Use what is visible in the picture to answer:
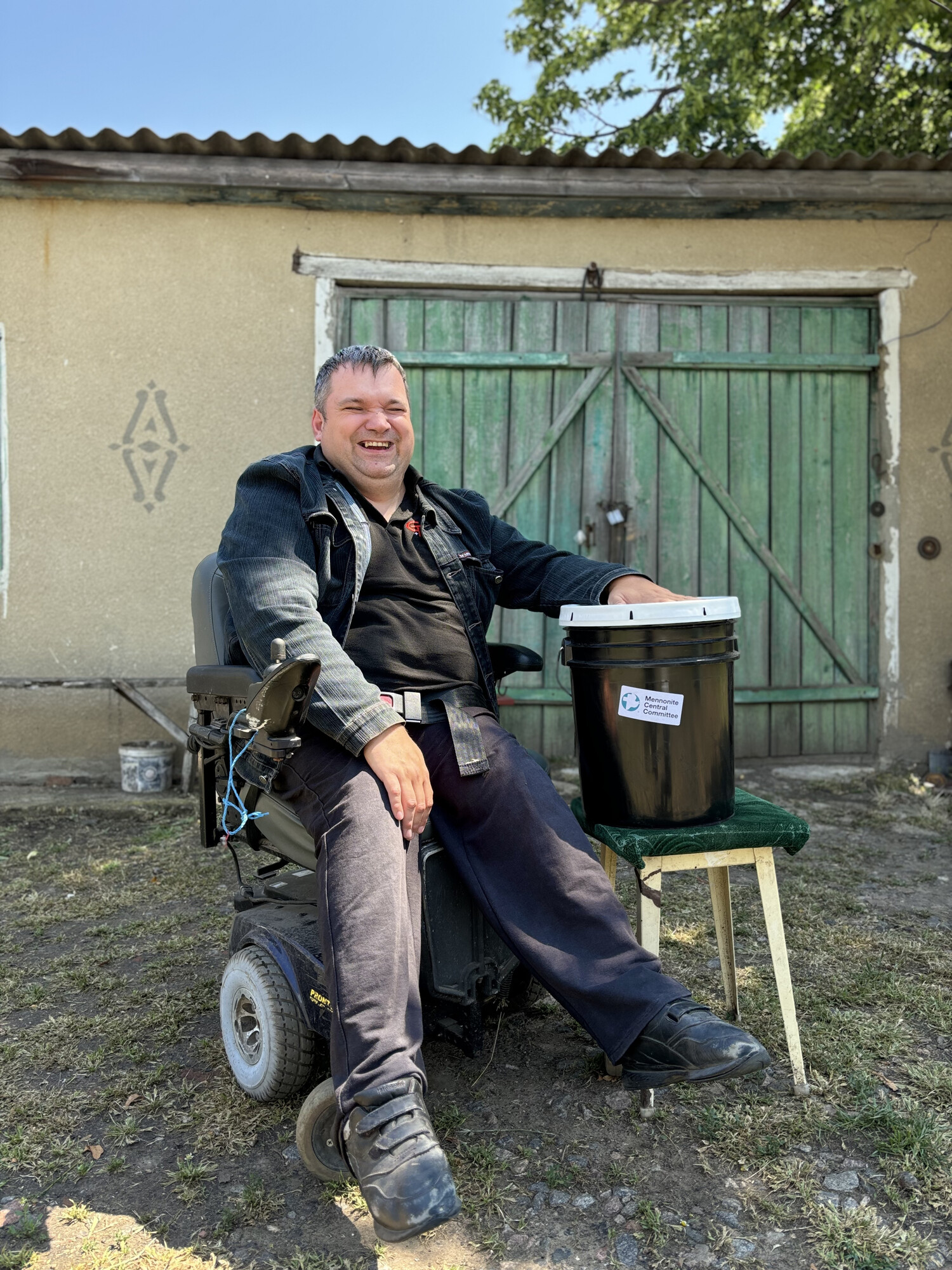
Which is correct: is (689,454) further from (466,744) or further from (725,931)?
(466,744)

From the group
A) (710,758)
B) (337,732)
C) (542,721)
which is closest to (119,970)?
(337,732)

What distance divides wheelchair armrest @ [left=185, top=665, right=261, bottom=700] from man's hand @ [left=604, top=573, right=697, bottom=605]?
2.82 ft

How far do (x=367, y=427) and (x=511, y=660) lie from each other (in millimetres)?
646

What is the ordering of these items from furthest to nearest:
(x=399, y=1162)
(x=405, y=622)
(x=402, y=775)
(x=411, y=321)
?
(x=411, y=321) < (x=405, y=622) < (x=402, y=775) < (x=399, y=1162)

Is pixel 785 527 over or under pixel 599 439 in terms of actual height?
under

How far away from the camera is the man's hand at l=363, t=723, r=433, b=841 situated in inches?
68.9

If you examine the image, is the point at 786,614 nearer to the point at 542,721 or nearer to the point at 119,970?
the point at 542,721

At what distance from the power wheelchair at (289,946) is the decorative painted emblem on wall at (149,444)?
9.11 feet

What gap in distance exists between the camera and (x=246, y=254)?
4625 millimetres

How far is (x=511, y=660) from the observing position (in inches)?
89.2

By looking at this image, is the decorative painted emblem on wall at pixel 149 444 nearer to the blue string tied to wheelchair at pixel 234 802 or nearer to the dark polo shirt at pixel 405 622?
the dark polo shirt at pixel 405 622

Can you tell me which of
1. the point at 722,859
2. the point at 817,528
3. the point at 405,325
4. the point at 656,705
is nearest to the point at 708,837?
the point at 722,859

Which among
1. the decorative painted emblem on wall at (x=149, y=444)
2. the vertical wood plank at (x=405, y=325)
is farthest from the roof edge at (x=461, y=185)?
the decorative painted emblem on wall at (x=149, y=444)

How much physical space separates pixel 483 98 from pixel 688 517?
8.47 m
